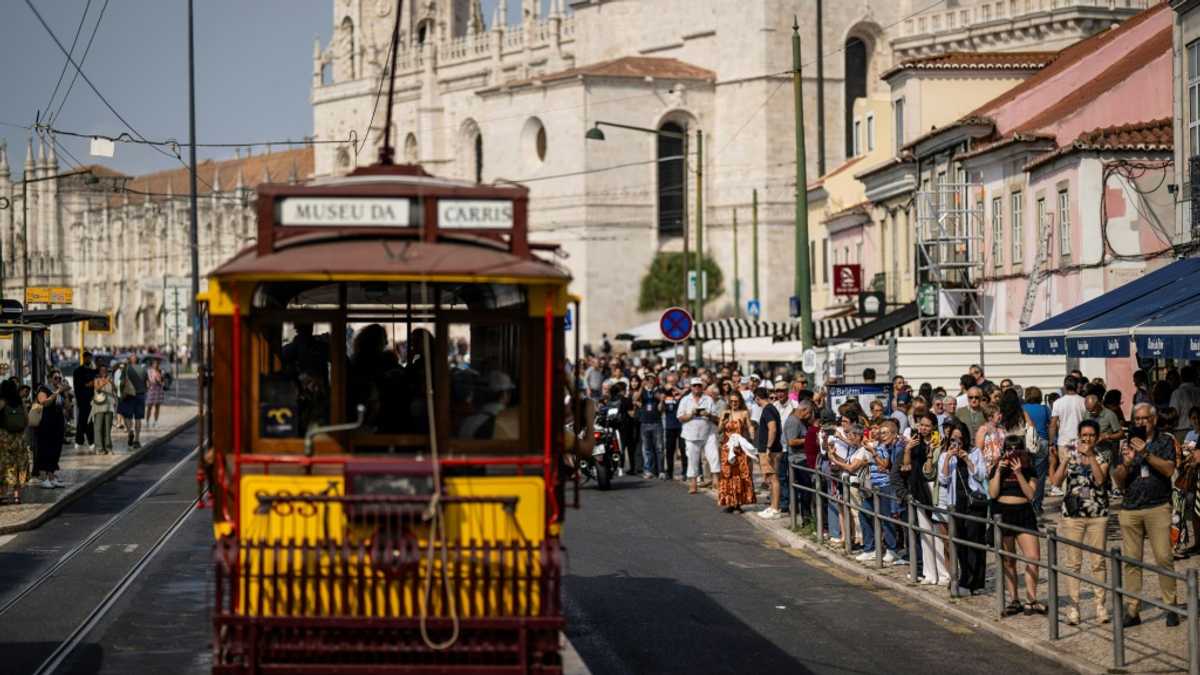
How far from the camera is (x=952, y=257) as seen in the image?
43.0 m

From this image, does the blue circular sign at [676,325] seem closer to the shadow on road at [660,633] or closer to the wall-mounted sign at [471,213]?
the shadow on road at [660,633]

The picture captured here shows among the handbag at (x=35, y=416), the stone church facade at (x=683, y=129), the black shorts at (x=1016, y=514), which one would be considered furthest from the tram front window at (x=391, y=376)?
the stone church facade at (x=683, y=129)

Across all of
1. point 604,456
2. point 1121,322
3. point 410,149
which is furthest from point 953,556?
point 410,149

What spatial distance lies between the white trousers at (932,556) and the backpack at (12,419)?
39.6 ft

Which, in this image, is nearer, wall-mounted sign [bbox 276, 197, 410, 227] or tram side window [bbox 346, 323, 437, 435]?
wall-mounted sign [bbox 276, 197, 410, 227]

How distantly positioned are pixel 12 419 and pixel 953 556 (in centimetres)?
1307

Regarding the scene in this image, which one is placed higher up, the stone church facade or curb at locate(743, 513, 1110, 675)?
the stone church facade

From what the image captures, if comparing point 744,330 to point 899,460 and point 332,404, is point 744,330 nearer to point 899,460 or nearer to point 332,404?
point 899,460

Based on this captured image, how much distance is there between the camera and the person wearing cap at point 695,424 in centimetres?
2972

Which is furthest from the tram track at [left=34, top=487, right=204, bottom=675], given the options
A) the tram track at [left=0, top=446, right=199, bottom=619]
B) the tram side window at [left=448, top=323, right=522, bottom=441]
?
the tram side window at [left=448, top=323, right=522, bottom=441]

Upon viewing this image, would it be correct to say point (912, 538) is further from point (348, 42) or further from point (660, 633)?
point (348, 42)

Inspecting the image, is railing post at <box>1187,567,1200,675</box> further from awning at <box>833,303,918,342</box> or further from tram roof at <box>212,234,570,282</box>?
awning at <box>833,303,918,342</box>

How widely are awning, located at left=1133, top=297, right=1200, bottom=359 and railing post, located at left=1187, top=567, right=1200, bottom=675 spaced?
25.2 ft

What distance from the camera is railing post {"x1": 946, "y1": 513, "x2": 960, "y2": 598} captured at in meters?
16.8
